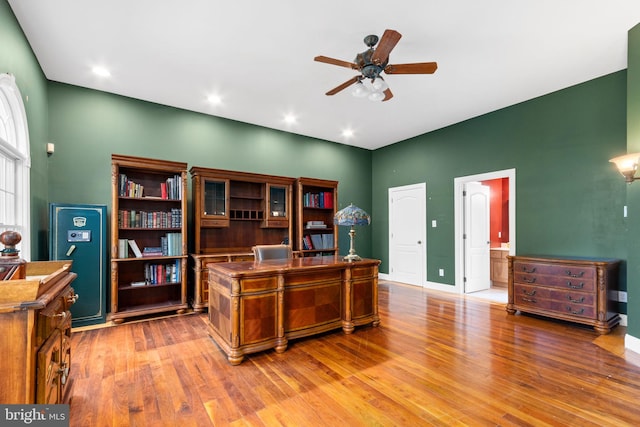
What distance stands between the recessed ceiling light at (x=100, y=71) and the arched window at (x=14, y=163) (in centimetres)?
95

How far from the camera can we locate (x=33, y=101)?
10.6 ft

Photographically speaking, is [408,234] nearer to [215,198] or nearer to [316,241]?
[316,241]

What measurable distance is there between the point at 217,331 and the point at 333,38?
10.2 ft

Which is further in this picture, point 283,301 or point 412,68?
point 283,301

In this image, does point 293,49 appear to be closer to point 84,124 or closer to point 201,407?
point 84,124

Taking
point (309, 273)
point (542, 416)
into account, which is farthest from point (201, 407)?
point (542, 416)

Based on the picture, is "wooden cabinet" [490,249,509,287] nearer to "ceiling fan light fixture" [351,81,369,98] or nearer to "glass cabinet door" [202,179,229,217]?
"ceiling fan light fixture" [351,81,369,98]

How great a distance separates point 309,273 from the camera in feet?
10.3

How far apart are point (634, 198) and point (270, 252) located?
12.5ft

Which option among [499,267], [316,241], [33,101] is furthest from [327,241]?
[33,101]

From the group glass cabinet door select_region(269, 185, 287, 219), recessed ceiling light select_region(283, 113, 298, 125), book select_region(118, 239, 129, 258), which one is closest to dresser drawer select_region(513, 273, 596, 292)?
glass cabinet door select_region(269, 185, 287, 219)

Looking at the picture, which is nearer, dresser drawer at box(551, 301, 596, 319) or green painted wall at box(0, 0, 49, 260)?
Answer: green painted wall at box(0, 0, 49, 260)

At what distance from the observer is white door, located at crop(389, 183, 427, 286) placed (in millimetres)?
5969

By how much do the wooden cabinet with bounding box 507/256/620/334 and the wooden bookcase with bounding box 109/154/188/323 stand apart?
177 inches
